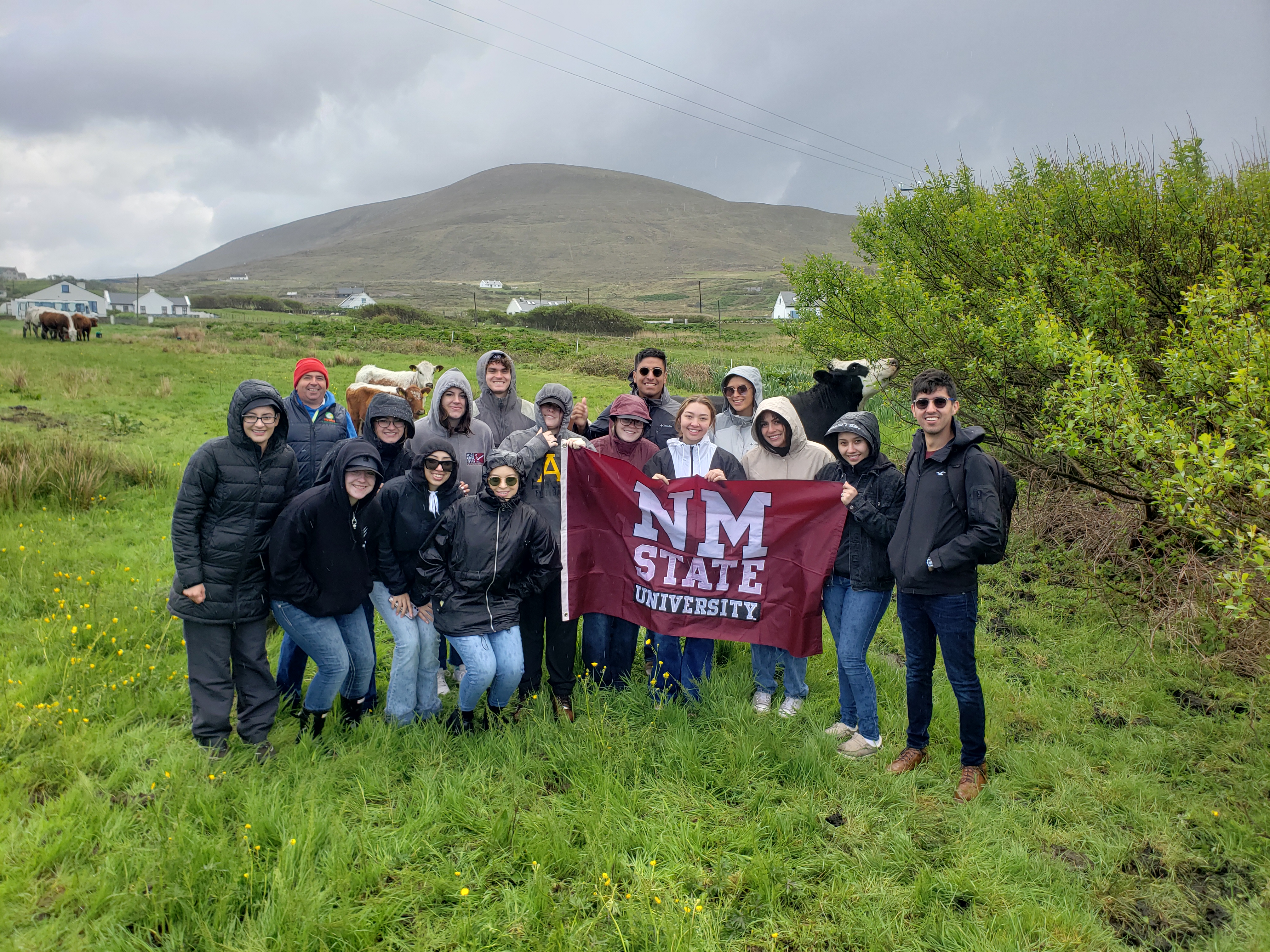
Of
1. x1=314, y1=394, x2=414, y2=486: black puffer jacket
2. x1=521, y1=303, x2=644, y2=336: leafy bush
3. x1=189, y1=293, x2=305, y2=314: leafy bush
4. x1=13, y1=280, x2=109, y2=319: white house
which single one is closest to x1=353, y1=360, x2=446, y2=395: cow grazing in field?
x1=314, y1=394, x2=414, y2=486: black puffer jacket

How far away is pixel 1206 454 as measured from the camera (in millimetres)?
4020

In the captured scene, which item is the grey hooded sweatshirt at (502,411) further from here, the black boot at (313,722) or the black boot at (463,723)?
the black boot at (313,722)

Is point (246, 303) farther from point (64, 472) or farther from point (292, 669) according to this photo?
point (292, 669)

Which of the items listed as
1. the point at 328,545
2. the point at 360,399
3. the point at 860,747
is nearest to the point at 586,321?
the point at 360,399

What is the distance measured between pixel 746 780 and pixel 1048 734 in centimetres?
248

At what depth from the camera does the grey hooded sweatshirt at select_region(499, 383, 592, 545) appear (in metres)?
5.36

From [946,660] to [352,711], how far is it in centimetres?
410

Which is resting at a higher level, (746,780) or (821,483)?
(821,483)

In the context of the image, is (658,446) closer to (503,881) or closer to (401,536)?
(401,536)

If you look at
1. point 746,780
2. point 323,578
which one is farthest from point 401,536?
point 746,780

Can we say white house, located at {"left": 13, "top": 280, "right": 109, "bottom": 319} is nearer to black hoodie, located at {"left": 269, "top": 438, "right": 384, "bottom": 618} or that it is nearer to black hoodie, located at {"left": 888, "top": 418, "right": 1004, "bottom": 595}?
black hoodie, located at {"left": 269, "top": 438, "right": 384, "bottom": 618}

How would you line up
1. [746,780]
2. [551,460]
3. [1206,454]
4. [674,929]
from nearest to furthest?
[674,929] < [1206,454] < [746,780] < [551,460]

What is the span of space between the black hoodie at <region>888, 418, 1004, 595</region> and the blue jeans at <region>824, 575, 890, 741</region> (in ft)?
1.46

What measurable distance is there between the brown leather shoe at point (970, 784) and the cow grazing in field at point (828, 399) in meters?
3.51
